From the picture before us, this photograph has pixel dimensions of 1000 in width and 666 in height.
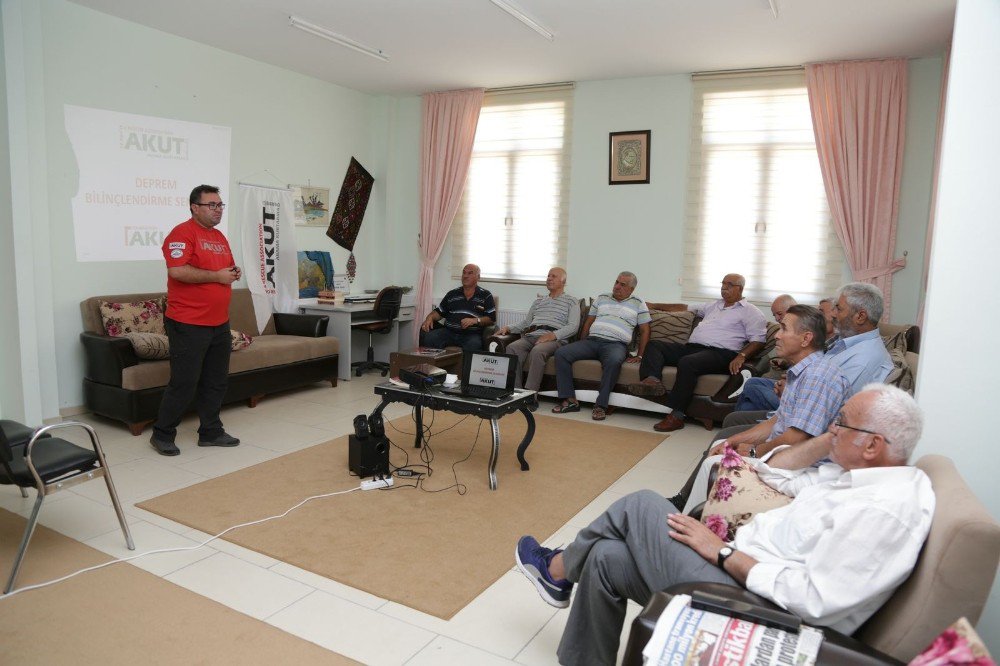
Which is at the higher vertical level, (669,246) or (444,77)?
(444,77)

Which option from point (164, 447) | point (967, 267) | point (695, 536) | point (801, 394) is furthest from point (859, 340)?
point (164, 447)

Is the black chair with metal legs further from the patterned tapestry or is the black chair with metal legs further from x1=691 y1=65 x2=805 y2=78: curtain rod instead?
x1=691 y1=65 x2=805 y2=78: curtain rod

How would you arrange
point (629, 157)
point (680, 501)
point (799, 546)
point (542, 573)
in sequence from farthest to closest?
point (629, 157) → point (680, 501) → point (542, 573) → point (799, 546)

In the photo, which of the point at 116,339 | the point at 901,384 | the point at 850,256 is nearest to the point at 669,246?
the point at 850,256

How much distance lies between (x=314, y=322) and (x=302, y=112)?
2.21m

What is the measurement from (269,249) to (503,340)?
97.0 inches

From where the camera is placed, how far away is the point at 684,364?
17.9 ft

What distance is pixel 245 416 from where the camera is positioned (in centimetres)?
538

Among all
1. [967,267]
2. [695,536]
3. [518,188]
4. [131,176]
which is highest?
[518,188]

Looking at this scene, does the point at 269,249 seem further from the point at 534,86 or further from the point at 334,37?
the point at 534,86

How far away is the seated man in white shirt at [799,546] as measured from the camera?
1590mm

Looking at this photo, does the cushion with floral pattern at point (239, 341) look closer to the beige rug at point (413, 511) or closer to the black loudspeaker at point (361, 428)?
the beige rug at point (413, 511)

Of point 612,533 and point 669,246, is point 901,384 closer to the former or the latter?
point 612,533

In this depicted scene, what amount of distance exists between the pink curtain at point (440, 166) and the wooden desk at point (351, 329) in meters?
0.15
